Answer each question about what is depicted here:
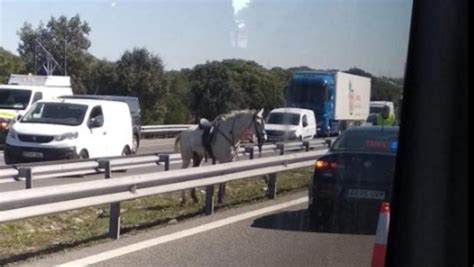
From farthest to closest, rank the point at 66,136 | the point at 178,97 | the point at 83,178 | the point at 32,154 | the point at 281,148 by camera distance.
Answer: the point at 32,154, the point at 66,136, the point at 83,178, the point at 281,148, the point at 178,97

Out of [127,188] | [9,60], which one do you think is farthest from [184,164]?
[9,60]

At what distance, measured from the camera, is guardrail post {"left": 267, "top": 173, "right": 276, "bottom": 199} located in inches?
365

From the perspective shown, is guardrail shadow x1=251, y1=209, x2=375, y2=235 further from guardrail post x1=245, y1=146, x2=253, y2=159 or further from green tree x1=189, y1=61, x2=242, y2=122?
guardrail post x1=245, y1=146, x2=253, y2=159

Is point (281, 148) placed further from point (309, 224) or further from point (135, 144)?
point (135, 144)

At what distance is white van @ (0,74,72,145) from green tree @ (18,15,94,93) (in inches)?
49.1

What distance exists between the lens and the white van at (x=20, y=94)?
313 inches

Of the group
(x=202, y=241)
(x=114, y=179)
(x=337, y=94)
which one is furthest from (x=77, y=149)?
(x=337, y=94)

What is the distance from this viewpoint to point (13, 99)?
12.3 metres

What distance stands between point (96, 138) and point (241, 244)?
2.79m

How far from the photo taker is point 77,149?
10.5 meters

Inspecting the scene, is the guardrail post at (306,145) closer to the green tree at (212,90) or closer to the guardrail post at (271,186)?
the green tree at (212,90)

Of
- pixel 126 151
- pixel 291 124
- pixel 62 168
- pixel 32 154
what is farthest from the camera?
pixel 32 154

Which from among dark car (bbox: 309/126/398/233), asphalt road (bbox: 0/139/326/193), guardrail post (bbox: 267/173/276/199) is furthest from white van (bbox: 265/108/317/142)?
guardrail post (bbox: 267/173/276/199)

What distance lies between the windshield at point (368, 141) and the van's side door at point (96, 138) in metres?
3.98
